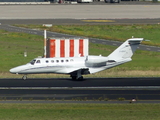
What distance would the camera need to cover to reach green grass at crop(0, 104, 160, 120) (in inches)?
1250

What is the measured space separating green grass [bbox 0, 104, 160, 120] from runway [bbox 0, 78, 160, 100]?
3212mm


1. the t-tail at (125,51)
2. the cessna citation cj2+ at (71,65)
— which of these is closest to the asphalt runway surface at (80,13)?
the t-tail at (125,51)

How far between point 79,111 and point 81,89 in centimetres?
997

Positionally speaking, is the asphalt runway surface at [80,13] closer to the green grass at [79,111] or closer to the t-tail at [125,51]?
the t-tail at [125,51]

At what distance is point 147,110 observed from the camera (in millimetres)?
34281

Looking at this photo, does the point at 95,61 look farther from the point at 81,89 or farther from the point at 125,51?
the point at 81,89

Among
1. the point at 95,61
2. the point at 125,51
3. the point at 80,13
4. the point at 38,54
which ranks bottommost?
the point at 38,54

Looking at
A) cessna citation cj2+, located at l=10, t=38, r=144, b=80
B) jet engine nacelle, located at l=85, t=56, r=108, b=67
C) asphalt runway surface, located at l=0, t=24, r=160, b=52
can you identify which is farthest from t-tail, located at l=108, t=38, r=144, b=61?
asphalt runway surface, located at l=0, t=24, r=160, b=52

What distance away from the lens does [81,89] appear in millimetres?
43719

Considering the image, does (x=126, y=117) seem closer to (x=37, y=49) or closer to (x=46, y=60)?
(x=46, y=60)

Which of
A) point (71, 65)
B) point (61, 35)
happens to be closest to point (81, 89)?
point (71, 65)

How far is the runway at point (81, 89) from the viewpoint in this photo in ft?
131

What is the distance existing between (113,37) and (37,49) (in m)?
20.2

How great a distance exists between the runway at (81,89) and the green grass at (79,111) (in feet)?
10.5
